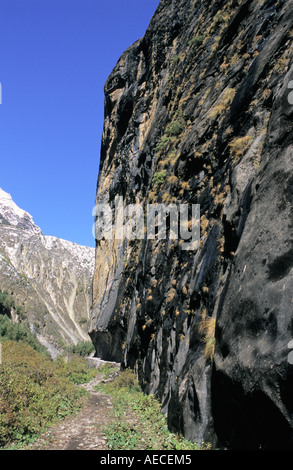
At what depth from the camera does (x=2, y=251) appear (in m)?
100

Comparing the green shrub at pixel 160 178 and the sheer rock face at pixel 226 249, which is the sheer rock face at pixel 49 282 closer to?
the green shrub at pixel 160 178

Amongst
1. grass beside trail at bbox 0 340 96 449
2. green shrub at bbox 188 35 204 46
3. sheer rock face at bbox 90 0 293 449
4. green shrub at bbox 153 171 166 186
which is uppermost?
green shrub at bbox 188 35 204 46

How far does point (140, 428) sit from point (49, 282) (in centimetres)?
10167

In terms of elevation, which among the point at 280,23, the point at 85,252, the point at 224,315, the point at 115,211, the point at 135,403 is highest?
the point at 85,252

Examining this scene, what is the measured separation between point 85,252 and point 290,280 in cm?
12965

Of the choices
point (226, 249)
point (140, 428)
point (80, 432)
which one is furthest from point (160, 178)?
point (80, 432)

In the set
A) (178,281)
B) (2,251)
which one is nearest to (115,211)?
(178,281)

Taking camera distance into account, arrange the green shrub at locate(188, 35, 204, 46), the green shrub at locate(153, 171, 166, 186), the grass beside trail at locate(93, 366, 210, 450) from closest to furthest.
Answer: the grass beside trail at locate(93, 366, 210, 450) < the green shrub at locate(153, 171, 166, 186) < the green shrub at locate(188, 35, 204, 46)

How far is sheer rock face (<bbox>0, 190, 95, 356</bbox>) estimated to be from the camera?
268ft

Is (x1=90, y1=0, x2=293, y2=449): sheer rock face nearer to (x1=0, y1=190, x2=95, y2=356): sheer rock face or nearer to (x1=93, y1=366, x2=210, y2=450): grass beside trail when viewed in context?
(x1=93, y1=366, x2=210, y2=450): grass beside trail

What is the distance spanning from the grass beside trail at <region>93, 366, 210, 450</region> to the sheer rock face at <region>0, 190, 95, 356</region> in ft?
218

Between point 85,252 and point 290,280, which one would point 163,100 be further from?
point 85,252

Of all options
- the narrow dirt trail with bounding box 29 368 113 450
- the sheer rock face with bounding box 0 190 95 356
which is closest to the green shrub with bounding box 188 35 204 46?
the narrow dirt trail with bounding box 29 368 113 450

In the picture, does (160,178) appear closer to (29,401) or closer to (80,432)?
(29,401)
